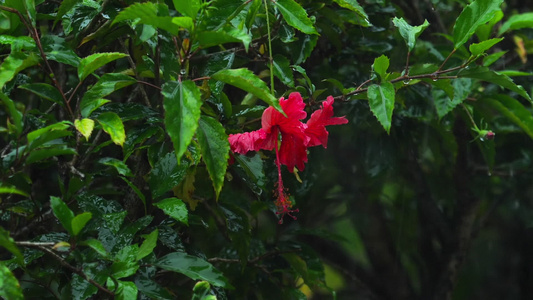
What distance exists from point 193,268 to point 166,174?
6.6 inches

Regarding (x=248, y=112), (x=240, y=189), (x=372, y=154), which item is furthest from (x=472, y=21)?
(x=240, y=189)

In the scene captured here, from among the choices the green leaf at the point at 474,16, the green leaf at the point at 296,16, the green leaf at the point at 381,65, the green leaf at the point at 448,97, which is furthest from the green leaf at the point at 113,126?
the green leaf at the point at 448,97

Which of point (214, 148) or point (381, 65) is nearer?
point (214, 148)

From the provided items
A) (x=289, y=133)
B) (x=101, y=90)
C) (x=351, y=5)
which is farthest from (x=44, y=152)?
(x=351, y=5)

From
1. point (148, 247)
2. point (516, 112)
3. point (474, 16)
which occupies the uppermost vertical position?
point (474, 16)

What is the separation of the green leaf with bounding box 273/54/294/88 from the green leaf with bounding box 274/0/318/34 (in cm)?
16

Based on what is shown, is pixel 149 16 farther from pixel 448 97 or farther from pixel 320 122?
pixel 448 97

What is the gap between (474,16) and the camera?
3.89 feet

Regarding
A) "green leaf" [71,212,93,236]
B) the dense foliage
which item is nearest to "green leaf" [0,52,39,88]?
the dense foliage

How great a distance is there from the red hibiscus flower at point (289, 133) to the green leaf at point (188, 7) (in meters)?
0.19

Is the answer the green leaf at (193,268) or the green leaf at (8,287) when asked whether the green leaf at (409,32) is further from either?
the green leaf at (8,287)

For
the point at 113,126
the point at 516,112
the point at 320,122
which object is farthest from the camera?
Answer: the point at 516,112

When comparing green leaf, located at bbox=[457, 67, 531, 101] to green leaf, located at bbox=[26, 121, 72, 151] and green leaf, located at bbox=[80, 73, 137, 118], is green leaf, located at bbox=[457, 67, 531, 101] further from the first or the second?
green leaf, located at bbox=[26, 121, 72, 151]

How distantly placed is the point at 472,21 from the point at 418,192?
→ 1.26 meters
